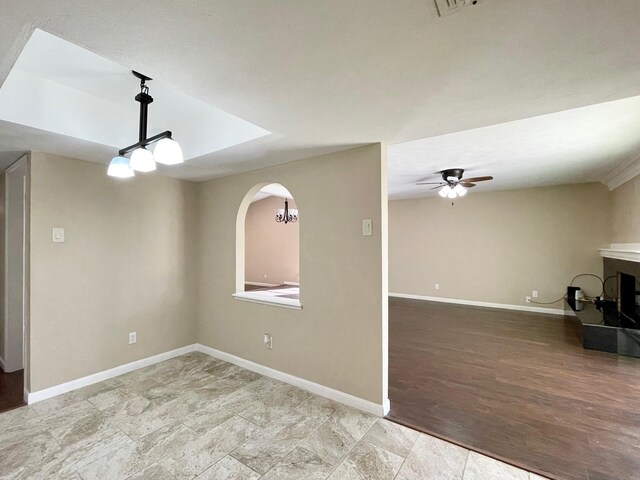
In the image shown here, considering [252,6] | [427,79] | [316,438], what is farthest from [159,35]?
[316,438]

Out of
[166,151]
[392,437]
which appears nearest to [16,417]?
[166,151]

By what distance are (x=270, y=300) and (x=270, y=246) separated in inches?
218

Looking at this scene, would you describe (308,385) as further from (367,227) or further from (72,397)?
(72,397)

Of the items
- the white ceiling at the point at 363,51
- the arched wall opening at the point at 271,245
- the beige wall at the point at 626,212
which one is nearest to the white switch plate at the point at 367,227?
the white ceiling at the point at 363,51

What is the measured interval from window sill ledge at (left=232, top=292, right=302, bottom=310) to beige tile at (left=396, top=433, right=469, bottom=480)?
1451 millimetres

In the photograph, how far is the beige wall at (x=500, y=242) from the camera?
5102mm

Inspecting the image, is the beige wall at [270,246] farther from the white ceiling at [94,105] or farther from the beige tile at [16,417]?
the beige tile at [16,417]

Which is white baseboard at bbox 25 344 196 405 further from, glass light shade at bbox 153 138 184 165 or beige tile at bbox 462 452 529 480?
beige tile at bbox 462 452 529 480

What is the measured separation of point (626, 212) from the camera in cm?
404

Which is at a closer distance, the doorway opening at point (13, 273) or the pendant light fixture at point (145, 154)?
the pendant light fixture at point (145, 154)

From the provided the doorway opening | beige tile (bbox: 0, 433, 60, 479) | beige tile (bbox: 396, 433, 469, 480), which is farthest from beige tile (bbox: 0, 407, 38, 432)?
beige tile (bbox: 396, 433, 469, 480)

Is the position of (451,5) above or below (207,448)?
above

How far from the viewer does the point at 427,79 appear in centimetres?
142

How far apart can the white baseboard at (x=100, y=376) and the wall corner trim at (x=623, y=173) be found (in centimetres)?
606
